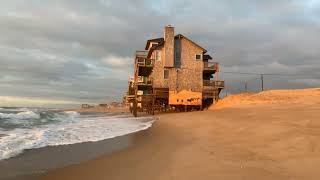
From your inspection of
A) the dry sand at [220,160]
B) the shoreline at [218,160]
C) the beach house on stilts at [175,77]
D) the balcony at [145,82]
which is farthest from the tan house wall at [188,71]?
the shoreline at [218,160]

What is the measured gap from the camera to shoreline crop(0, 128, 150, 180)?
9328mm

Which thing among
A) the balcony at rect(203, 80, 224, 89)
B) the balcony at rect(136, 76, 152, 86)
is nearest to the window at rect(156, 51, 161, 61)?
the balcony at rect(136, 76, 152, 86)

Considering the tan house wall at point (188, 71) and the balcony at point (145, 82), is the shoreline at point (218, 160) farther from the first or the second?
the tan house wall at point (188, 71)

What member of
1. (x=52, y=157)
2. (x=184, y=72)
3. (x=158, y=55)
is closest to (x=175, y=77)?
(x=184, y=72)

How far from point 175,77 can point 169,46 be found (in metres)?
3.52

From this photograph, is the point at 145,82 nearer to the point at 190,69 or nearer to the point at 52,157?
the point at 190,69

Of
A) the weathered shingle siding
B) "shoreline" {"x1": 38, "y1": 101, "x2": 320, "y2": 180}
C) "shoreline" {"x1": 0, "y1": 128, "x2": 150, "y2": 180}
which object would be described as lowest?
"shoreline" {"x1": 0, "y1": 128, "x2": 150, "y2": 180}

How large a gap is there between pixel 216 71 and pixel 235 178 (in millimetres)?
34626

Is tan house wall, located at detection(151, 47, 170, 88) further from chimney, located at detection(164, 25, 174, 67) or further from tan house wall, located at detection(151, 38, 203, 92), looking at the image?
chimney, located at detection(164, 25, 174, 67)

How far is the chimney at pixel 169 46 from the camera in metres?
40.5

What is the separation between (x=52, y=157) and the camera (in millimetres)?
11664

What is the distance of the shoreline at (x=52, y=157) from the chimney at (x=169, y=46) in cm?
2542

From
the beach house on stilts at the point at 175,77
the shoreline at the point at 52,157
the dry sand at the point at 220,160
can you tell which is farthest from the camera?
the beach house on stilts at the point at 175,77

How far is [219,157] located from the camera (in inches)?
383
